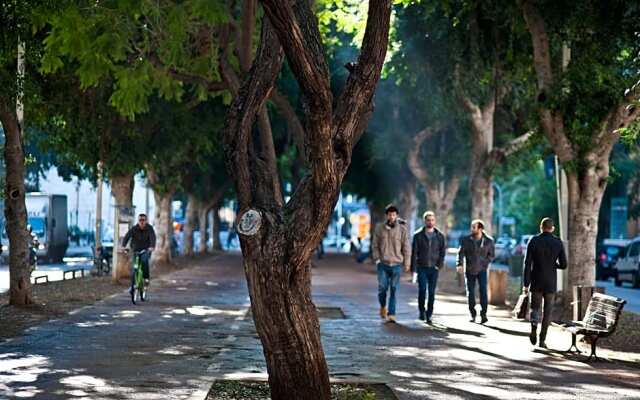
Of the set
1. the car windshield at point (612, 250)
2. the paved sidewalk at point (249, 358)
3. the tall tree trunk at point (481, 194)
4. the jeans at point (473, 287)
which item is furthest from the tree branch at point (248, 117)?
the car windshield at point (612, 250)

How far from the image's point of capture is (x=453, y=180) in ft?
143

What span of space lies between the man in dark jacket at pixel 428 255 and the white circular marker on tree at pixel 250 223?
374 inches

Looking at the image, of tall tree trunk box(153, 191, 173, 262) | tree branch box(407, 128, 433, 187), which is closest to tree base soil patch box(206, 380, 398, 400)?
tall tree trunk box(153, 191, 173, 262)

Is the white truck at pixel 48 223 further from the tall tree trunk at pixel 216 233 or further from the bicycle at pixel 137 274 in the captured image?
the bicycle at pixel 137 274

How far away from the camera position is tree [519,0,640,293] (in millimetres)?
17969

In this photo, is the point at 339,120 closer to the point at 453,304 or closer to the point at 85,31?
the point at 85,31

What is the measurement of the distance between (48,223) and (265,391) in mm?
35857

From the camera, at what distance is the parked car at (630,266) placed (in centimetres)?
3622

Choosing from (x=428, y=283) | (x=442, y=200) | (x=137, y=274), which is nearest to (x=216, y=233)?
(x=442, y=200)

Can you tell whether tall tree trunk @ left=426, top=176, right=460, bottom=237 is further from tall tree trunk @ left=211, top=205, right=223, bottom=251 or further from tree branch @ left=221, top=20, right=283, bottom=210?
tree branch @ left=221, top=20, right=283, bottom=210

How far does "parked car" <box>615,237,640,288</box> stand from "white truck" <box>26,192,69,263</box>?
21692 millimetres

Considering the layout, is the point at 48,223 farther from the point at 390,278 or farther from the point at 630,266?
the point at 390,278

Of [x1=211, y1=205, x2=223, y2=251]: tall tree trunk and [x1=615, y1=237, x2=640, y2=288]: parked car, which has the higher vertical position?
[x1=211, y1=205, x2=223, y2=251]: tall tree trunk

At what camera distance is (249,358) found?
13414 mm
